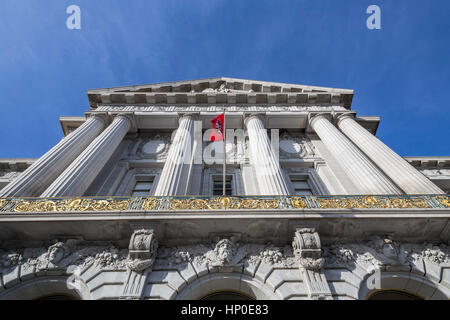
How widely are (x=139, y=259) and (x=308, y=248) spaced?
5448mm

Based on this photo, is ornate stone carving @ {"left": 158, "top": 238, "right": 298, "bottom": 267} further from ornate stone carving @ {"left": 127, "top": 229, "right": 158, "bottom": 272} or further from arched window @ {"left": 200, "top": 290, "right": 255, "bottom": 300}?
arched window @ {"left": 200, "top": 290, "right": 255, "bottom": 300}

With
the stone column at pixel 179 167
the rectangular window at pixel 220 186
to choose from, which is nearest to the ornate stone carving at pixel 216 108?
the stone column at pixel 179 167

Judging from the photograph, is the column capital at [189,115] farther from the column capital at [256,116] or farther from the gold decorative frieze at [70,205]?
the gold decorative frieze at [70,205]

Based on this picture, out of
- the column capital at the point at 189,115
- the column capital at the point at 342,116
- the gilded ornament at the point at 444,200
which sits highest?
the column capital at the point at 189,115

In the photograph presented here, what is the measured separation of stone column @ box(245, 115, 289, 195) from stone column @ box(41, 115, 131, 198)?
8.79 meters

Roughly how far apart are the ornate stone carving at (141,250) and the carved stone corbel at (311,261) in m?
4.78

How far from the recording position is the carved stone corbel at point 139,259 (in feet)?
21.9

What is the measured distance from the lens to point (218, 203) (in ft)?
28.1

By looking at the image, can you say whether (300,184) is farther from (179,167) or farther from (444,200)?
(179,167)

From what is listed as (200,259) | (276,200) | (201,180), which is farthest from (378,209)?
(201,180)

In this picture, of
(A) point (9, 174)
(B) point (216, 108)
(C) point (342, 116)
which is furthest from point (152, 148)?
(C) point (342, 116)

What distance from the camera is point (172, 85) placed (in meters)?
22.2
